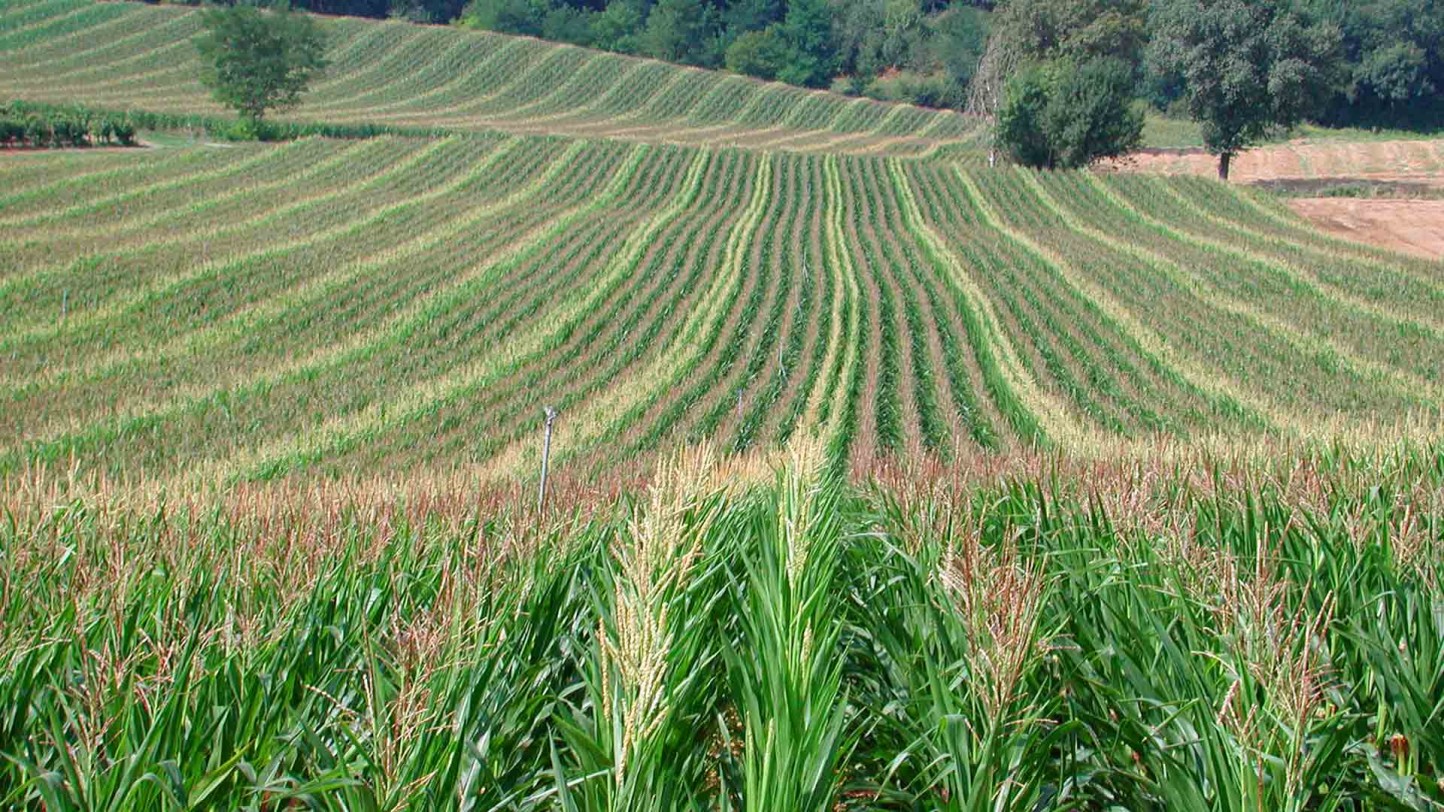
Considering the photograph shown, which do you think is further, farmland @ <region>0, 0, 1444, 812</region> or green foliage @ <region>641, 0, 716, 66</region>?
green foliage @ <region>641, 0, 716, 66</region>

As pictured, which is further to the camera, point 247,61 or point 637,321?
point 247,61

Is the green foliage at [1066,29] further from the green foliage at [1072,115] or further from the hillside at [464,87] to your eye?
the hillside at [464,87]

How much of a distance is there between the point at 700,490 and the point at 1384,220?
40.3 metres

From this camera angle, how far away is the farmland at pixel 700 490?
306cm

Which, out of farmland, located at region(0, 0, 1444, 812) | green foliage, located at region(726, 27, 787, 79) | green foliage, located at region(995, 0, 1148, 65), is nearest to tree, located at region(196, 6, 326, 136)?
farmland, located at region(0, 0, 1444, 812)

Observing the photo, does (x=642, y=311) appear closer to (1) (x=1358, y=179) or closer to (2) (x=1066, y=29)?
(1) (x=1358, y=179)

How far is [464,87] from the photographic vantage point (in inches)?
3152

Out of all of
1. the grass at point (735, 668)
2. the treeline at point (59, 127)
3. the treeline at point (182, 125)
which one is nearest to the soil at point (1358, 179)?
the grass at point (735, 668)

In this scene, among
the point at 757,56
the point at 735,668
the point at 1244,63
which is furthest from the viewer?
the point at 757,56

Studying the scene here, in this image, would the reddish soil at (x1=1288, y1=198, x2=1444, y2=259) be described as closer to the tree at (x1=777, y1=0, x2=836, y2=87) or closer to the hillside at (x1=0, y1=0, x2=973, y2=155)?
the hillside at (x1=0, y1=0, x2=973, y2=155)

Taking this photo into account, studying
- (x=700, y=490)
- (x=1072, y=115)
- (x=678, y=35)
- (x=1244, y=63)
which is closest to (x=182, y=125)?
(x=1072, y=115)

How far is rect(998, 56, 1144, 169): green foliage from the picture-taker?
51.7 metres

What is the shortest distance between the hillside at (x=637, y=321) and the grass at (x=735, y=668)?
9.45ft

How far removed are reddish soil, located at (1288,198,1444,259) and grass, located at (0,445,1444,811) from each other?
110 feet
